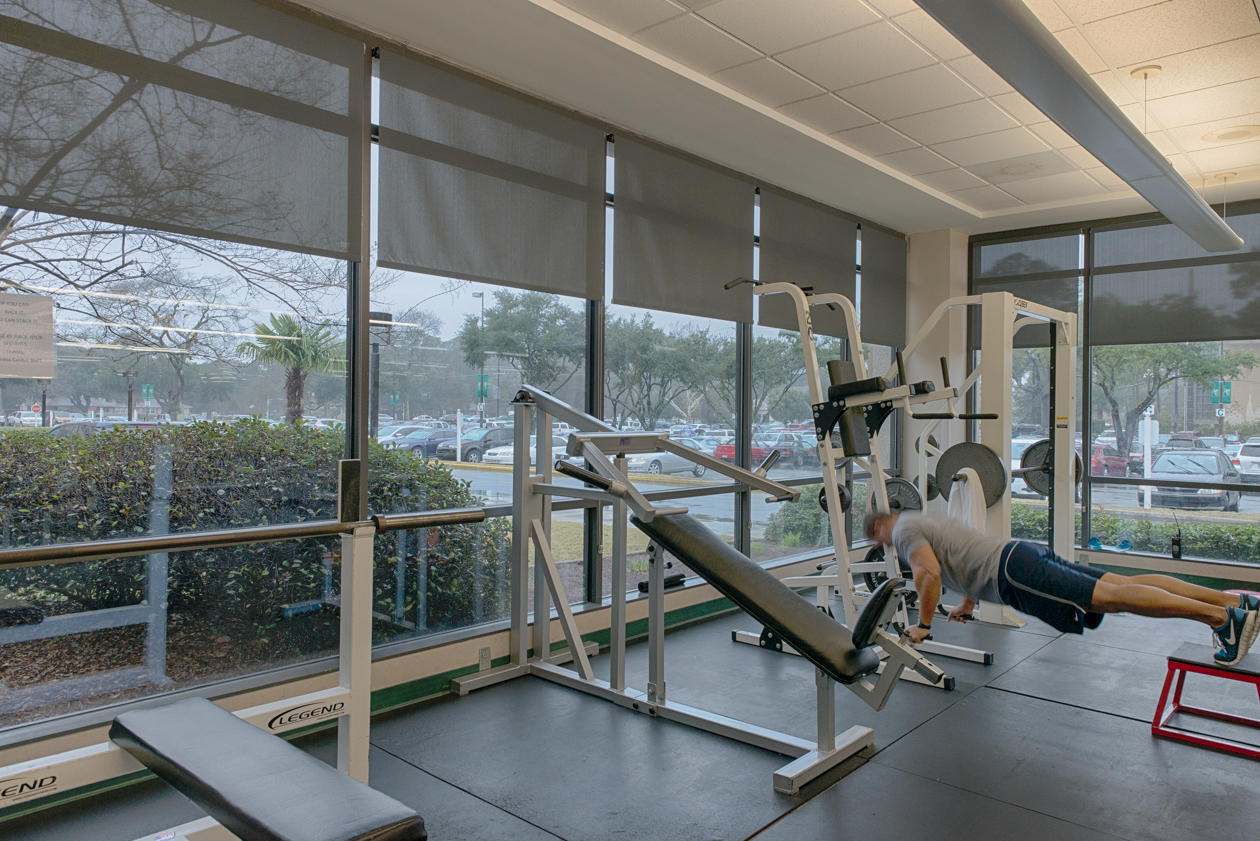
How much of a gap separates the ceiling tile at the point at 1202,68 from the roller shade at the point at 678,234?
2.30 meters

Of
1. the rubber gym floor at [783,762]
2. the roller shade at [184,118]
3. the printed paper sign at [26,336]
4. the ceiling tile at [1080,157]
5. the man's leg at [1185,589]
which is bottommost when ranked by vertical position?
the rubber gym floor at [783,762]

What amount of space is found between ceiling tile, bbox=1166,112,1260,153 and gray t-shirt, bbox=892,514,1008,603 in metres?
3.01

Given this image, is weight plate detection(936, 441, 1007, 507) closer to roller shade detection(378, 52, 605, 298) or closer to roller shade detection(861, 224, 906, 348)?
roller shade detection(861, 224, 906, 348)

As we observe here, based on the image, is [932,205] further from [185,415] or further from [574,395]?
[185,415]

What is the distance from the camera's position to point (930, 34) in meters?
3.67

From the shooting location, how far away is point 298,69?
10.8 feet

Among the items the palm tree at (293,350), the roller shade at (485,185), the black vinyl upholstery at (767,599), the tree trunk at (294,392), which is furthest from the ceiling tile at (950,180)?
the tree trunk at (294,392)

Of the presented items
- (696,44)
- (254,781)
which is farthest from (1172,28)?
(254,781)

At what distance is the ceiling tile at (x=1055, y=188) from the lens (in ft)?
19.1

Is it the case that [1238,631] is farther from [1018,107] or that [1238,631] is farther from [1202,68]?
[1018,107]

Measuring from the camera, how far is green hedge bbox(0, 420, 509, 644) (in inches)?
109

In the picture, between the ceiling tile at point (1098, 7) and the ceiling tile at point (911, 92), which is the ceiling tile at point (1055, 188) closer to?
the ceiling tile at point (911, 92)

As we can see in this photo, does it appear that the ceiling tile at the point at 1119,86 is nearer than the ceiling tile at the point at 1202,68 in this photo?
No

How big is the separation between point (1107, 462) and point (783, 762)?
16.4ft
